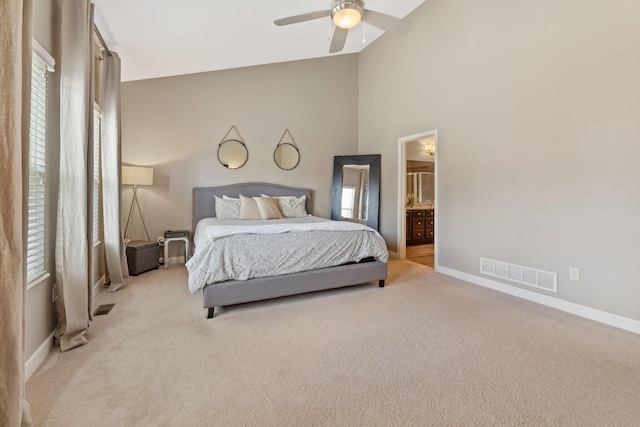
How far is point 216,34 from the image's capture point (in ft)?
11.6

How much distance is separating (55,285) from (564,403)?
129 inches

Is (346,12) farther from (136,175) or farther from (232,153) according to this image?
(136,175)

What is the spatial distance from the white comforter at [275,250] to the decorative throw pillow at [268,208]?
1.52 meters

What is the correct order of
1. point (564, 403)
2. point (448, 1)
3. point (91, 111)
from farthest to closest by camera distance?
1. point (448, 1)
2. point (91, 111)
3. point (564, 403)

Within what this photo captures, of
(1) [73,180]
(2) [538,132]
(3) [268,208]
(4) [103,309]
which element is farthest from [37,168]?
(2) [538,132]

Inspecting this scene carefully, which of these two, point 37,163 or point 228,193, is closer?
point 37,163

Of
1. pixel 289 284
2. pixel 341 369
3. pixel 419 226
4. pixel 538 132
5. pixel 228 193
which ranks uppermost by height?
pixel 538 132

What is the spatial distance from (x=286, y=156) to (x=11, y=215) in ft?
14.2

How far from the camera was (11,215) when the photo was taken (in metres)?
1.04

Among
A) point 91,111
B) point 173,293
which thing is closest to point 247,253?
point 173,293

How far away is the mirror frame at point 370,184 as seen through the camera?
515 cm

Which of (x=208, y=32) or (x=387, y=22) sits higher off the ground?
(x=208, y=32)

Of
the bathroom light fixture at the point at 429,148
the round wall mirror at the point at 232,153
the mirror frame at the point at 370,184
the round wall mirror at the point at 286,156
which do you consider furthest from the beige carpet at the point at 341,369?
the bathroom light fixture at the point at 429,148

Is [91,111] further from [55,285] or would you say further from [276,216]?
[276,216]
